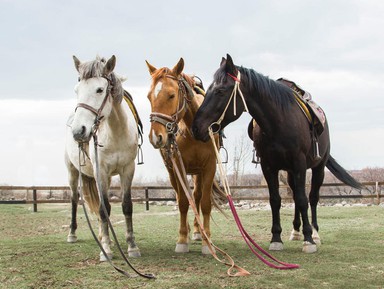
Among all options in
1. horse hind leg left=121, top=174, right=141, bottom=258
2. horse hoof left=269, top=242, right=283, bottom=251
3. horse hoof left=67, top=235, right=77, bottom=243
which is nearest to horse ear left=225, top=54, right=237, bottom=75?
horse hind leg left=121, top=174, right=141, bottom=258

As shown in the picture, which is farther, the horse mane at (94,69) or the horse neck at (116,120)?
the horse neck at (116,120)

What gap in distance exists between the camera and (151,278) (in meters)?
4.16

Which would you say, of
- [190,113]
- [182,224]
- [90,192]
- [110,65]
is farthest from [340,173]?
[110,65]

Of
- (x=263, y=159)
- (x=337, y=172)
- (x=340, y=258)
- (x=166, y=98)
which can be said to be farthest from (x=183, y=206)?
(x=337, y=172)

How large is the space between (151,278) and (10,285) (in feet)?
4.61

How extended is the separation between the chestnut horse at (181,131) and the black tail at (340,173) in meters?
2.79

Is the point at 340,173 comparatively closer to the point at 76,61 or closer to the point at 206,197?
the point at 206,197

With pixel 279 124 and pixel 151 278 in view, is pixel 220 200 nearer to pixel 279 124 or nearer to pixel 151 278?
pixel 279 124

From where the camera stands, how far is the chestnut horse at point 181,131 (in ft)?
15.2

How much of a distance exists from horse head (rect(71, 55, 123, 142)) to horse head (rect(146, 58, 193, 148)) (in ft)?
1.60

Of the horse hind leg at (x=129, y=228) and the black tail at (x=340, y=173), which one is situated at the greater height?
A: the black tail at (x=340, y=173)

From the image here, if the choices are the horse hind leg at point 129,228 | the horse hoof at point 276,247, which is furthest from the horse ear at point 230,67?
the horse hoof at point 276,247

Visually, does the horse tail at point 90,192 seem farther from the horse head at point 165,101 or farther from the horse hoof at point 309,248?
the horse hoof at point 309,248

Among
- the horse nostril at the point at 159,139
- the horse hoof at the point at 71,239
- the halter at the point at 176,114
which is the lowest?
the horse hoof at the point at 71,239
